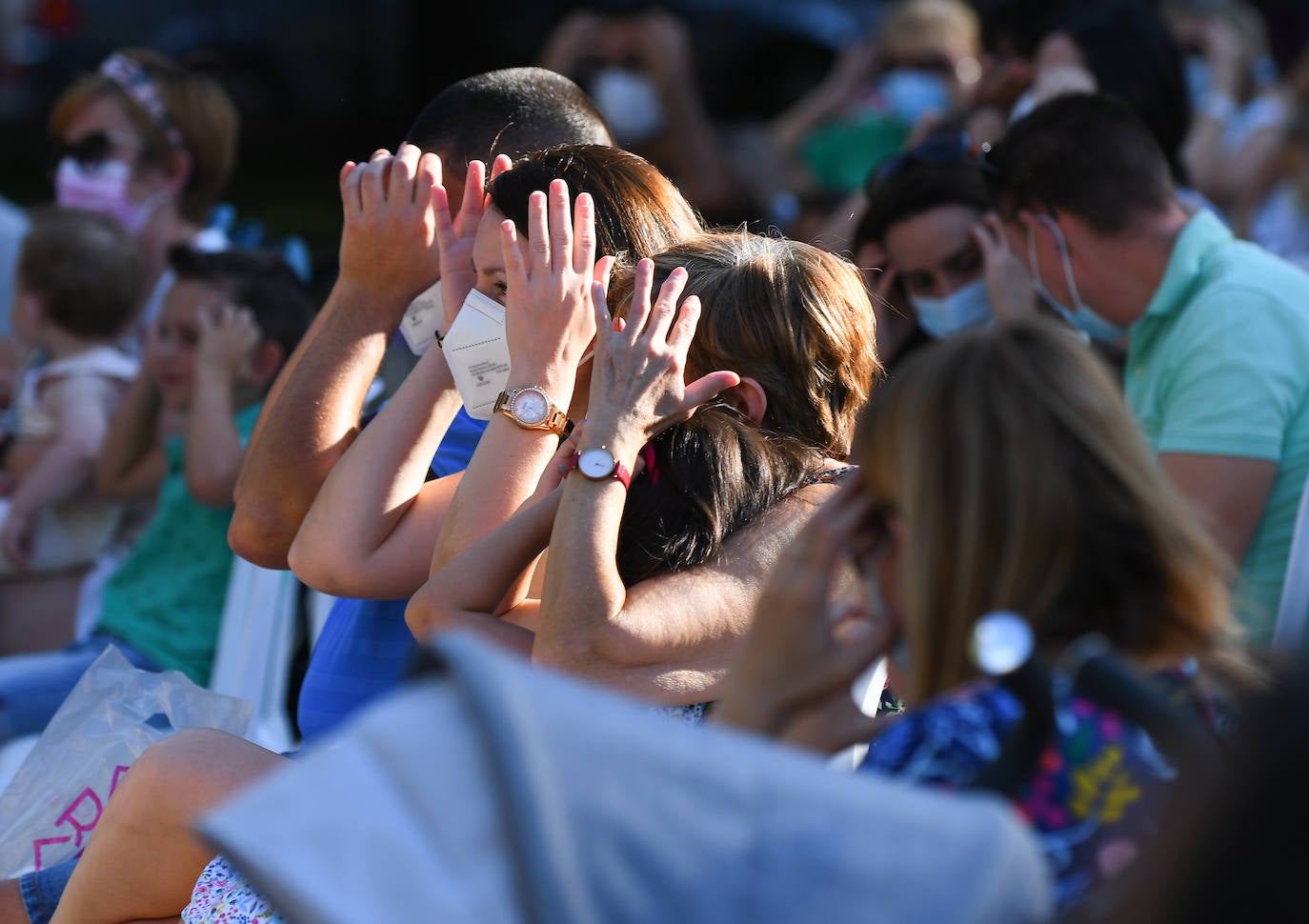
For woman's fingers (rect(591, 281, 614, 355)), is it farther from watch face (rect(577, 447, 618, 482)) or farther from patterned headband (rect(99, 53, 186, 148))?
patterned headband (rect(99, 53, 186, 148))

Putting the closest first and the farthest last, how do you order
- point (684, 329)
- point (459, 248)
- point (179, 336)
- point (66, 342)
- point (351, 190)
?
1. point (684, 329)
2. point (459, 248)
3. point (351, 190)
4. point (179, 336)
5. point (66, 342)

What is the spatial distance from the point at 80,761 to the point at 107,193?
2.83m

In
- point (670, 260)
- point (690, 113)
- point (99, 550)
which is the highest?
point (670, 260)

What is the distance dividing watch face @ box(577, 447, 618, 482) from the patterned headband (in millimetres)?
3419

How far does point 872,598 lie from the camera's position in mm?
1513

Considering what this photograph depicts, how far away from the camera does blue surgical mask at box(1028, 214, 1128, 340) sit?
3176 millimetres

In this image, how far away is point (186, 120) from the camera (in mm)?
4809

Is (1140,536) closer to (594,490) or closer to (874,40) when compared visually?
(594,490)

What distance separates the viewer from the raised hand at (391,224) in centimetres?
259

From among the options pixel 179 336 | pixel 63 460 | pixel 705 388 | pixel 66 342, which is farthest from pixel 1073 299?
pixel 66 342

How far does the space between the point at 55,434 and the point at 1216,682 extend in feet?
12.1

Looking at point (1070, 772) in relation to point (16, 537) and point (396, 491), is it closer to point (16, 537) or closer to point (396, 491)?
point (396, 491)

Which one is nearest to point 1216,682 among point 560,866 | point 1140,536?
point 1140,536

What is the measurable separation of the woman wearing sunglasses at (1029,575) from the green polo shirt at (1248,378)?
1.31m
